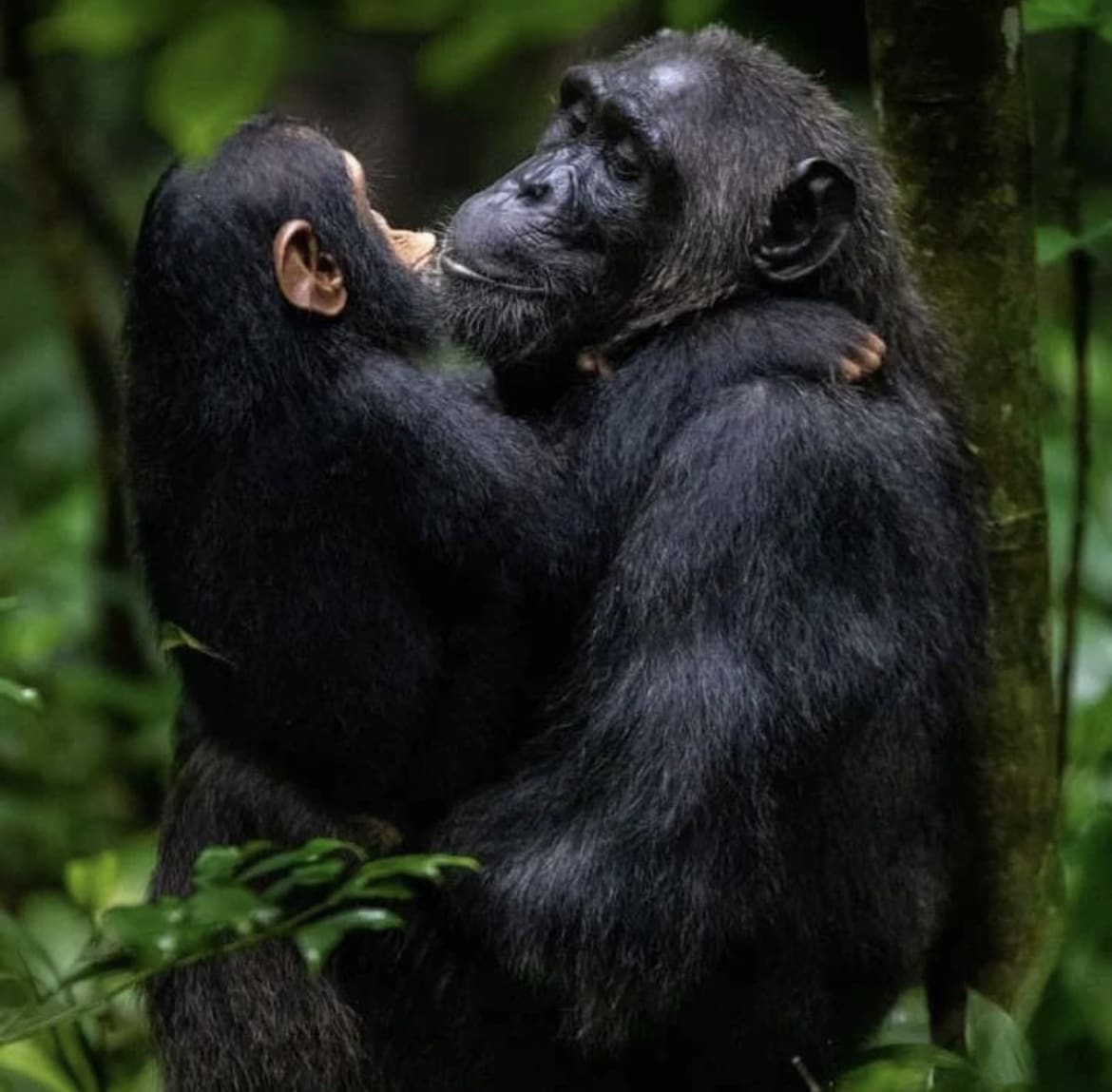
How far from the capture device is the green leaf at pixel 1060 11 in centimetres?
369

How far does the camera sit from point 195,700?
12.0 feet

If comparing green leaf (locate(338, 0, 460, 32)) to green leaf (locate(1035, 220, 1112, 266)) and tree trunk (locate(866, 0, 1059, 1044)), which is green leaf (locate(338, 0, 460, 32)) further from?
green leaf (locate(1035, 220, 1112, 266))

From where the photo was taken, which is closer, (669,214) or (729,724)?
(729,724)

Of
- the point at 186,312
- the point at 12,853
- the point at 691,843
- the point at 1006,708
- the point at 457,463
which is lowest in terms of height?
the point at 12,853

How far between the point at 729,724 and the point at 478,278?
96 cm

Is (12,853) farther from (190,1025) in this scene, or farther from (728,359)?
(728,359)

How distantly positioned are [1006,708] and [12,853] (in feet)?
11.2

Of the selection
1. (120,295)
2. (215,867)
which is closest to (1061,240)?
(215,867)

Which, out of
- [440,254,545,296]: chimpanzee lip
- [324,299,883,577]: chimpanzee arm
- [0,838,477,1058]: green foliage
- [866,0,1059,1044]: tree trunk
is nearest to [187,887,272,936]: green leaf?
[0,838,477,1058]: green foliage

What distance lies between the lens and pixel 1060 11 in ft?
12.1

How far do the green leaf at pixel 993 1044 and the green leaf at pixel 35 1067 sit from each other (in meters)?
1.65

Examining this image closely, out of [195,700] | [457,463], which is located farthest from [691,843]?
[195,700]

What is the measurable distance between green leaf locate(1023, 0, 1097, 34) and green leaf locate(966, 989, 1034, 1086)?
1.57 meters

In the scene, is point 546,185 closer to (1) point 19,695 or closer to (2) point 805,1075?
(1) point 19,695
